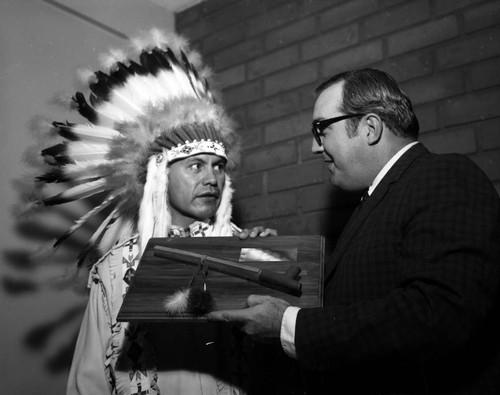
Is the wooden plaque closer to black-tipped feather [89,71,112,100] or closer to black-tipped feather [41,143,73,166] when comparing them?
black-tipped feather [41,143,73,166]

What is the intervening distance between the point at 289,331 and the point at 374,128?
0.67 metres

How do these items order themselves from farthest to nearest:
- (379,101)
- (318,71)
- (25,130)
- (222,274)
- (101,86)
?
(318,71) → (25,130) → (101,86) → (379,101) → (222,274)

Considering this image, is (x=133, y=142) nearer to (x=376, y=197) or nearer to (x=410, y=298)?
(x=376, y=197)

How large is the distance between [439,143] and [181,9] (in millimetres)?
1814

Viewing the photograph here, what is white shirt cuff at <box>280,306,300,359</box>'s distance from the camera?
1306 millimetres

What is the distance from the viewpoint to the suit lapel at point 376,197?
1507mm

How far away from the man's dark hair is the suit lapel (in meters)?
0.11

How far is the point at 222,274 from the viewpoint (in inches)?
60.8

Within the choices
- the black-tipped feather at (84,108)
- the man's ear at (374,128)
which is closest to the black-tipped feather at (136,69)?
the black-tipped feather at (84,108)

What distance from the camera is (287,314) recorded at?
1.34 metres

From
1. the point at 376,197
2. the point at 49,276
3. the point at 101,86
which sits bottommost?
the point at 49,276

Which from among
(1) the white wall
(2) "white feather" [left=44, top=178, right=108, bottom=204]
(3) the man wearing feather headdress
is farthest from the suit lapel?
(1) the white wall

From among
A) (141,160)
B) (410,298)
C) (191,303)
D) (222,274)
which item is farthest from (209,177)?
(410,298)

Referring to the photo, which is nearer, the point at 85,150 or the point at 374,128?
the point at 374,128
